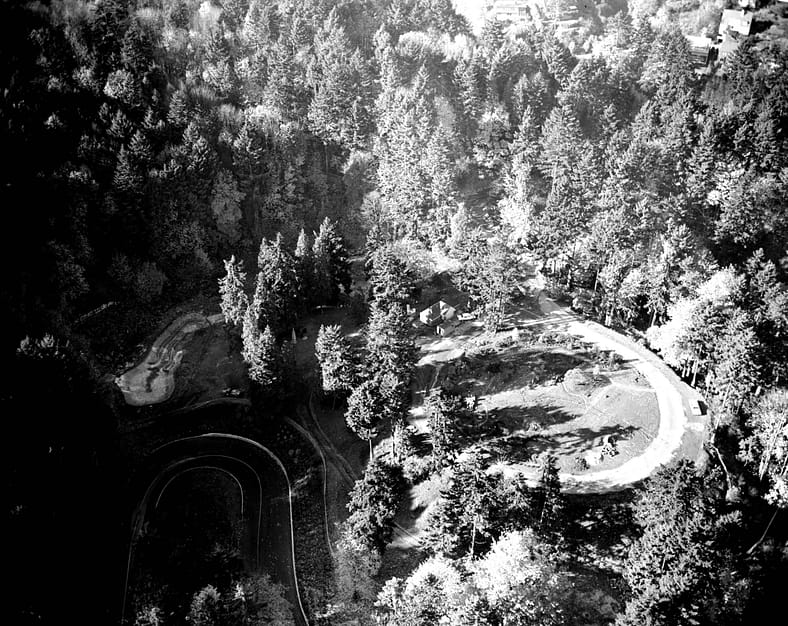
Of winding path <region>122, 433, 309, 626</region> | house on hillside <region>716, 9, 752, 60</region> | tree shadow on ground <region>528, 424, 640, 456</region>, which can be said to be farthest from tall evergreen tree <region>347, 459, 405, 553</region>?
house on hillside <region>716, 9, 752, 60</region>

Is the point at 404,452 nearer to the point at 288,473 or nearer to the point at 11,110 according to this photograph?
the point at 288,473

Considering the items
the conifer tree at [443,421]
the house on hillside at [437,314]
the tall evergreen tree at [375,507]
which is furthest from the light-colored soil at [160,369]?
the conifer tree at [443,421]

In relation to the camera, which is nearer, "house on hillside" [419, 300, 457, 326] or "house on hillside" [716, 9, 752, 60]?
"house on hillside" [419, 300, 457, 326]

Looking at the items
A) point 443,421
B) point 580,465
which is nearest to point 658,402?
point 580,465

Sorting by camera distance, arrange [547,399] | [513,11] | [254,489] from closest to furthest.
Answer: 1. [254,489]
2. [547,399]
3. [513,11]

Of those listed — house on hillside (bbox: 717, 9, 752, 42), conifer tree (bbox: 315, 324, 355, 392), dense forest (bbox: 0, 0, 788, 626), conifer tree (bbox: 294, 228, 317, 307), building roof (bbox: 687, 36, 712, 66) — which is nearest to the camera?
dense forest (bbox: 0, 0, 788, 626)

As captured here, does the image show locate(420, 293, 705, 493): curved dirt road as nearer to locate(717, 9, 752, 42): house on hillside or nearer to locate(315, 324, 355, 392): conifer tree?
locate(315, 324, 355, 392): conifer tree

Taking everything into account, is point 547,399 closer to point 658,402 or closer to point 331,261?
point 658,402
